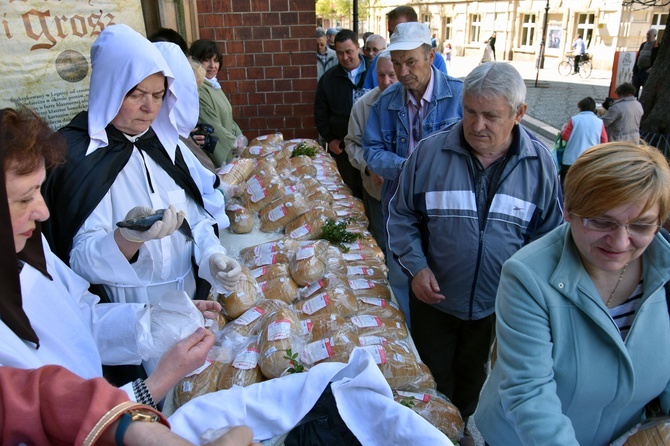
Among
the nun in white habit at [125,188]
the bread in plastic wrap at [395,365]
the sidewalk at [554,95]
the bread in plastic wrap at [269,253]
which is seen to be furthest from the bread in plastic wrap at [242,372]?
the sidewalk at [554,95]

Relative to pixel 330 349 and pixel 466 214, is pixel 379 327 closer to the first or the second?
pixel 330 349

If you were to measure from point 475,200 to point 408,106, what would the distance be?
105cm

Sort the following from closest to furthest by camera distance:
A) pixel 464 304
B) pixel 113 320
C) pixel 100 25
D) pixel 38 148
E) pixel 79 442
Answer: pixel 79 442
pixel 38 148
pixel 113 320
pixel 464 304
pixel 100 25

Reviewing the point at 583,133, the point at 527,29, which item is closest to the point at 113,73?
the point at 583,133

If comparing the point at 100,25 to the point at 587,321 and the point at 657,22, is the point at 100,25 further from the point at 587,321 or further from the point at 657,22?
the point at 657,22

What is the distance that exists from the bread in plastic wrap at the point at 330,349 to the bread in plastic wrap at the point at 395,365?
0.08m

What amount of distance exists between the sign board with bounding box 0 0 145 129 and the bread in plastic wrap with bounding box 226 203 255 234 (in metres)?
1.13

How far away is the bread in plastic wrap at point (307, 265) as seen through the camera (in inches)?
99.9

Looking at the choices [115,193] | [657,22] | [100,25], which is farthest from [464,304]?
[657,22]

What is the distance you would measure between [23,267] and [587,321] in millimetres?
1533

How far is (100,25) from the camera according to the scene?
9.85 ft

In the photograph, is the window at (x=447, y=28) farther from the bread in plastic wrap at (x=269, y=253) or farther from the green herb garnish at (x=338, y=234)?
the bread in plastic wrap at (x=269, y=253)

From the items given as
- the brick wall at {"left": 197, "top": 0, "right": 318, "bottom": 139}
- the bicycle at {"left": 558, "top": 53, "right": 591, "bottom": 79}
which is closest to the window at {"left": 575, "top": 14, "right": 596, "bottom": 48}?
the bicycle at {"left": 558, "top": 53, "right": 591, "bottom": 79}

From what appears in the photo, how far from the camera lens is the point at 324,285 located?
8.24 ft
